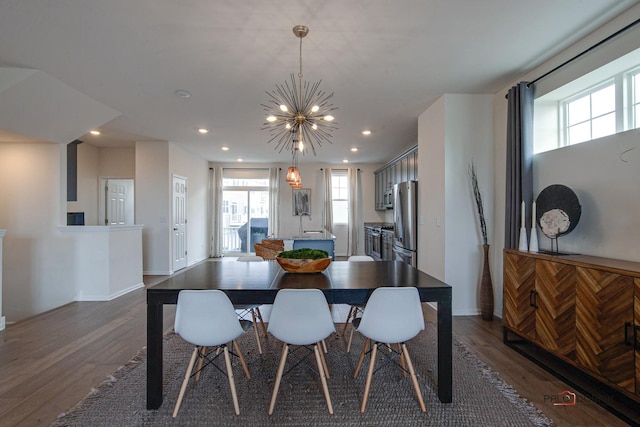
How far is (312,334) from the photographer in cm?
179

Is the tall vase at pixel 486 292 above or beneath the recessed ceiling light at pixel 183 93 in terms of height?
beneath

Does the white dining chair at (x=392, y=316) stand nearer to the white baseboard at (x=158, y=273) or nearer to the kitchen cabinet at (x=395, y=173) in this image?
the kitchen cabinet at (x=395, y=173)

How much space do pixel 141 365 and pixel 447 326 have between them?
2375 mm

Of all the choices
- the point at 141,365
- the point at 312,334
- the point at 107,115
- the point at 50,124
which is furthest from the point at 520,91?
the point at 50,124

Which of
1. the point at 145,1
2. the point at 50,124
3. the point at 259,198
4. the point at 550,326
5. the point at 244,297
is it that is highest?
the point at 145,1

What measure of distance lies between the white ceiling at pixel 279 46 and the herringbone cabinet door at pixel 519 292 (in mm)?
1894

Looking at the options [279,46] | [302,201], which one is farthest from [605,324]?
[302,201]

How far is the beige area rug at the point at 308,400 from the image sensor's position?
5.77 feet

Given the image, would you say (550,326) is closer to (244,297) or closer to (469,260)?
(469,260)

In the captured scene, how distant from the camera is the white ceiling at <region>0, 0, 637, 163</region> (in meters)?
2.11

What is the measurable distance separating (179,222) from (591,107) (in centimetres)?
670

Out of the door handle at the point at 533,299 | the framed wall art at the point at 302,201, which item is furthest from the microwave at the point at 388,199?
the door handle at the point at 533,299

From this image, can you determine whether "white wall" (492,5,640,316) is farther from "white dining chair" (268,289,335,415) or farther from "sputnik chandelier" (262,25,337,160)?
"white dining chair" (268,289,335,415)

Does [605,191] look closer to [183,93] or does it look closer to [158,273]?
[183,93]
